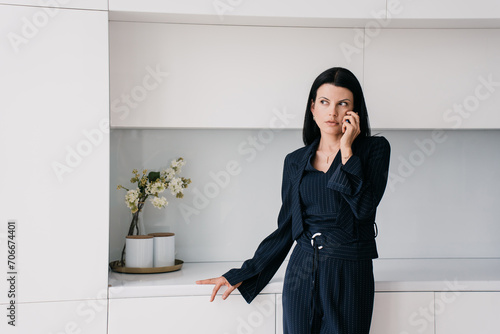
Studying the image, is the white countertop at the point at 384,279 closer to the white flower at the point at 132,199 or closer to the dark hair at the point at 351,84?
the white flower at the point at 132,199

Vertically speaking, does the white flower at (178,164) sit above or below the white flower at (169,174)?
above

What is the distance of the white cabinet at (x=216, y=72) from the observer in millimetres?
2154

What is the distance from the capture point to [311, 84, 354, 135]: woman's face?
71.7 inches

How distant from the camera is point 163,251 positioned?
2.29 m

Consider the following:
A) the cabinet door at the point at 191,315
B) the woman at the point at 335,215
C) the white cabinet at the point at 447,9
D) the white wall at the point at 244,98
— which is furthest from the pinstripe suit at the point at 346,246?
the white cabinet at the point at 447,9

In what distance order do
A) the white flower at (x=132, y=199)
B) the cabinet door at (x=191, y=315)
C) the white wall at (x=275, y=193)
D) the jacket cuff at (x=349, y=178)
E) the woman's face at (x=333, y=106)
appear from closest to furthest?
1. the jacket cuff at (x=349, y=178)
2. the woman's face at (x=333, y=106)
3. the cabinet door at (x=191, y=315)
4. the white flower at (x=132, y=199)
5. the white wall at (x=275, y=193)

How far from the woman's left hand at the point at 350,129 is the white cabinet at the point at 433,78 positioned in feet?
1.57

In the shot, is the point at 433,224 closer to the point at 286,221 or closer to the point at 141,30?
the point at 286,221

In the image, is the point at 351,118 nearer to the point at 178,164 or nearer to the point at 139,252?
the point at 178,164

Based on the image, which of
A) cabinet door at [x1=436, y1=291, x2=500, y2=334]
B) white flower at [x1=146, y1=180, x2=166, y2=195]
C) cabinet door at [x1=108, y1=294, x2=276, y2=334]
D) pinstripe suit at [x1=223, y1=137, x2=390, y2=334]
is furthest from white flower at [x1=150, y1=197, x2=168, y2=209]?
cabinet door at [x1=436, y1=291, x2=500, y2=334]

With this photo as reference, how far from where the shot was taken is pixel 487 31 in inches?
89.1
